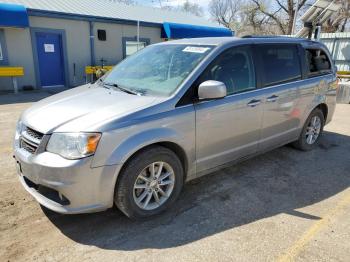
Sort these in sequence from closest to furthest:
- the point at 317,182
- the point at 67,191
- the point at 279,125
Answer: the point at 67,191 < the point at 317,182 < the point at 279,125

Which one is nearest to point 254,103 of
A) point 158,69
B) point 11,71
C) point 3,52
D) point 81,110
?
point 158,69

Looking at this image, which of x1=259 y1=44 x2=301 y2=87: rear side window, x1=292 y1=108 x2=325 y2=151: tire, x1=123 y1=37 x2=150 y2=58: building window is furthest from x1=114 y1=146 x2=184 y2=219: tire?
x1=123 y1=37 x2=150 y2=58: building window

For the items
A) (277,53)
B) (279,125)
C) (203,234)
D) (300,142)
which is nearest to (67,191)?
(203,234)

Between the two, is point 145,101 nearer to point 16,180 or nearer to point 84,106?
point 84,106

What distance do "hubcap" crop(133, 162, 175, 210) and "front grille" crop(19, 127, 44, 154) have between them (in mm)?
997

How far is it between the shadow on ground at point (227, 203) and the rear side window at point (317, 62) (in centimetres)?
141

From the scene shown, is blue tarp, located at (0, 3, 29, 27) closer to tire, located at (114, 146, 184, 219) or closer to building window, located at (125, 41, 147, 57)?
building window, located at (125, 41, 147, 57)

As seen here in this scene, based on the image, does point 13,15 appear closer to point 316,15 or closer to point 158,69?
point 158,69

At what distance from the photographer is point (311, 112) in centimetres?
523

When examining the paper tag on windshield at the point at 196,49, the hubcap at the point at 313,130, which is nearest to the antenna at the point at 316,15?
the hubcap at the point at 313,130

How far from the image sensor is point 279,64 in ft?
14.6

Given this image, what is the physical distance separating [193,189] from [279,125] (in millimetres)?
1632

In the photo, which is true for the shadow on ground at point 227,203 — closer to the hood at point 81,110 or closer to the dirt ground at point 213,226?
the dirt ground at point 213,226

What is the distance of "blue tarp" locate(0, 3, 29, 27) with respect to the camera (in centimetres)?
1098
